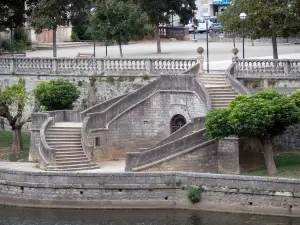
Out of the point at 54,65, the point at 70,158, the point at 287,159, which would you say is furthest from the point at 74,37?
the point at 287,159

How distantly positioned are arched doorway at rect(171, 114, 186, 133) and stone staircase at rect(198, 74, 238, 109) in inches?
75.6

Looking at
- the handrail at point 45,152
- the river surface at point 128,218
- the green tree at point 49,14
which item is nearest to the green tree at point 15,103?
the handrail at point 45,152

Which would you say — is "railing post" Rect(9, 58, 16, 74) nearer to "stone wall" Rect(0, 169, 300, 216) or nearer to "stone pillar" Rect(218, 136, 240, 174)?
"stone wall" Rect(0, 169, 300, 216)

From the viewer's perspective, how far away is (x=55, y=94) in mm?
58000

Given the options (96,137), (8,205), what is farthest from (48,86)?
(8,205)

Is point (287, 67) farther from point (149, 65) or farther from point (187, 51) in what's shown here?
point (187, 51)

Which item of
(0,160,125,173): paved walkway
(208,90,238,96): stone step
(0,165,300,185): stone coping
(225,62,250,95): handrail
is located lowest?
(0,160,125,173): paved walkway

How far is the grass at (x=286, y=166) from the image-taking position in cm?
5016

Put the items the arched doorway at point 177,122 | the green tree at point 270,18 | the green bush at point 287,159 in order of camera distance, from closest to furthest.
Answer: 1. the green bush at point 287,159
2. the arched doorway at point 177,122
3. the green tree at point 270,18

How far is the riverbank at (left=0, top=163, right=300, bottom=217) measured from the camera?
4834 cm

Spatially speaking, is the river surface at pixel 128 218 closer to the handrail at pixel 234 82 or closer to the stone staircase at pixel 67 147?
the stone staircase at pixel 67 147

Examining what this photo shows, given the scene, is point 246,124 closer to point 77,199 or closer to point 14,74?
point 77,199

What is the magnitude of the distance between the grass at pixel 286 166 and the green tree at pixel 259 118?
0.46 m

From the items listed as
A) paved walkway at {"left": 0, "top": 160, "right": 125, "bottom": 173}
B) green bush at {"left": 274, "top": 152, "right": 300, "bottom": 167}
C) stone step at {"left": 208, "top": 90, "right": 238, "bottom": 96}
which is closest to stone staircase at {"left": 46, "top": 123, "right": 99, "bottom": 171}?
paved walkway at {"left": 0, "top": 160, "right": 125, "bottom": 173}
